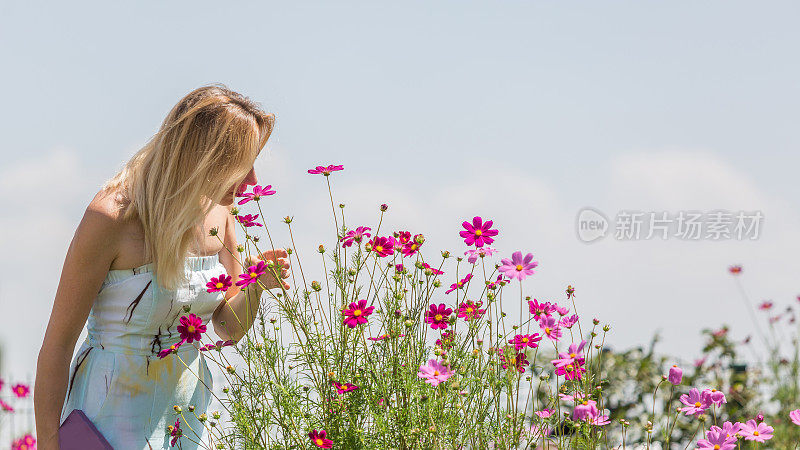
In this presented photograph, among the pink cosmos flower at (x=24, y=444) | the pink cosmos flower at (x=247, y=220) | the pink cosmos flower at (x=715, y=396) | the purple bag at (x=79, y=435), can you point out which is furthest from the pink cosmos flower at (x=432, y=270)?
the pink cosmos flower at (x=24, y=444)

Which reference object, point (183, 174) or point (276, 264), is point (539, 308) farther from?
point (183, 174)

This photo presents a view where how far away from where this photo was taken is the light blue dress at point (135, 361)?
224cm

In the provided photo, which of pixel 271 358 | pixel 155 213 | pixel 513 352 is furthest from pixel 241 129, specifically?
pixel 513 352

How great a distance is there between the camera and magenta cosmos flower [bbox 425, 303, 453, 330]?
2.16m

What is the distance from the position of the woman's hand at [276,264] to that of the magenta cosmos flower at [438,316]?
14.7 inches

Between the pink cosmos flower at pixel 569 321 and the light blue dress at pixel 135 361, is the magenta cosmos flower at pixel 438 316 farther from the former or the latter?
the light blue dress at pixel 135 361

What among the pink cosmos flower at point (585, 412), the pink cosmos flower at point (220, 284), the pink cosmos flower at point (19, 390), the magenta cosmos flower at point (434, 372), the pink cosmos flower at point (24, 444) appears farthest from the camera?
the pink cosmos flower at point (19, 390)

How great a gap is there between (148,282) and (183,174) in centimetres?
30

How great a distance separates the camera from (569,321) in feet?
7.36

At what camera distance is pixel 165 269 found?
87.4 inches

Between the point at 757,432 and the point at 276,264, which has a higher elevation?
the point at 276,264

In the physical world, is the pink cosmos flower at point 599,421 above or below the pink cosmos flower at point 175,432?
above

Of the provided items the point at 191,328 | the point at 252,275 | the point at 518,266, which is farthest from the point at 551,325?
the point at 191,328

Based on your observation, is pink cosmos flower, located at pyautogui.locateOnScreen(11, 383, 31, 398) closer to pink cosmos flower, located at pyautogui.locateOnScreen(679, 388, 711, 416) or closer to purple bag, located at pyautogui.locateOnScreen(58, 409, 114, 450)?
purple bag, located at pyautogui.locateOnScreen(58, 409, 114, 450)
